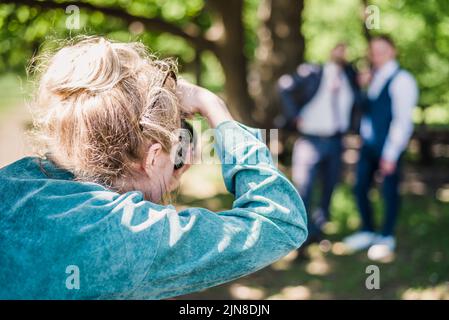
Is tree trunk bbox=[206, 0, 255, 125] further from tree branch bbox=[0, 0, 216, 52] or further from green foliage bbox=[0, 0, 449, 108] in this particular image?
green foliage bbox=[0, 0, 449, 108]

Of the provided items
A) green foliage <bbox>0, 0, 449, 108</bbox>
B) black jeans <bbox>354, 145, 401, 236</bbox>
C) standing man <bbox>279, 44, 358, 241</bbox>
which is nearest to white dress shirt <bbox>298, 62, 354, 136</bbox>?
standing man <bbox>279, 44, 358, 241</bbox>

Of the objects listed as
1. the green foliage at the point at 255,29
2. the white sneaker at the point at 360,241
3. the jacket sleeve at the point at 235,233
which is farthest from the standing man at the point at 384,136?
the jacket sleeve at the point at 235,233

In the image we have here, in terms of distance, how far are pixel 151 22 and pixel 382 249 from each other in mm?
3738

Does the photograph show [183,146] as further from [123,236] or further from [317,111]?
[317,111]

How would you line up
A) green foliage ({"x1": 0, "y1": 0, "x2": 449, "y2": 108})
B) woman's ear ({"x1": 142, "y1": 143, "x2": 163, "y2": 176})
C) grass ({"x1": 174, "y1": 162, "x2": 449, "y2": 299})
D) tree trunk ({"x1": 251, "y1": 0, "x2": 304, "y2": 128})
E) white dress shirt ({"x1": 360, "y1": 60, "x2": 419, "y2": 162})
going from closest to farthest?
woman's ear ({"x1": 142, "y1": 143, "x2": 163, "y2": 176}), grass ({"x1": 174, "y1": 162, "x2": 449, "y2": 299}), green foliage ({"x1": 0, "y1": 0, "x2": 449, "y2": 108}), white dress shirt ({"x1": 360, "y1": 60, "x2": 419, "y2": 162}), tree trunk ({"x1": 251, "y1": 0, "x2": 304, "y2": 128})

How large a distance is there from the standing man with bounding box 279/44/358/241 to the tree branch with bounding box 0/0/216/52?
1.89m

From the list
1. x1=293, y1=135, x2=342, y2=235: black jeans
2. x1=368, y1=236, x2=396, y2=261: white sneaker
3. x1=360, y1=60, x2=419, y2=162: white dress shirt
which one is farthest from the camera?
x1=293, y1=135, x2=342, y2=235: black jeans

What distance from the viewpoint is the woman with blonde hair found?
3.53ft

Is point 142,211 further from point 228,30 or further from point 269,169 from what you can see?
point 228,30

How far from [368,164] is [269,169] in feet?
18.6

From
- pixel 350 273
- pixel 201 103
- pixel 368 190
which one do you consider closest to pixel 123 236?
pixel 201 103

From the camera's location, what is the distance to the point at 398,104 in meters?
6.05
